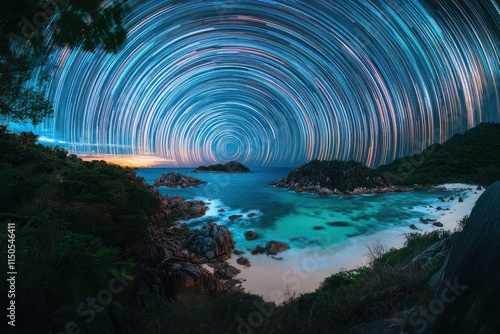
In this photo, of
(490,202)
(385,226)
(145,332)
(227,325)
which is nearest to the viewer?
(490,202)

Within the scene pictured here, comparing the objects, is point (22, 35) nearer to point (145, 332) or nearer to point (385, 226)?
point (145, 332)

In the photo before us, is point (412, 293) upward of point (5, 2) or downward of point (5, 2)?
downward

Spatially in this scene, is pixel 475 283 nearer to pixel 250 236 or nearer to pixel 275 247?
pixel 275 247

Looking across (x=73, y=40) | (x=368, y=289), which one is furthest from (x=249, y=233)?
(x=73, y=40)

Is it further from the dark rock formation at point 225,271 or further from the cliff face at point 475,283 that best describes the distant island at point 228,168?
the cliff face at point 475,283

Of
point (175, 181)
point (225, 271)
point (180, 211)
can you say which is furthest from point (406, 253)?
point (175, 181)
